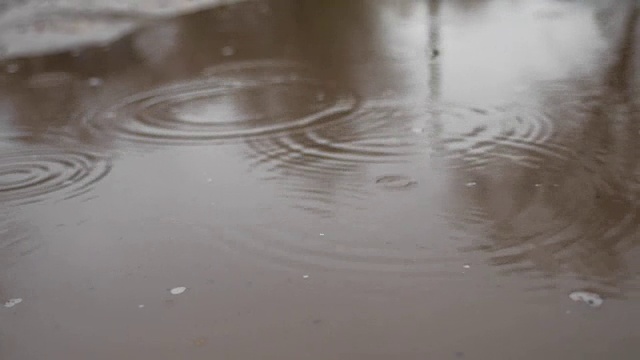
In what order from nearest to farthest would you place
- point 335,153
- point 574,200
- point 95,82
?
1. point 574,200
2. point 335,153
3. point 95,82

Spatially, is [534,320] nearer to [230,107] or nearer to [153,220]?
[153,220]

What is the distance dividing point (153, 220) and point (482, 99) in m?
2.03

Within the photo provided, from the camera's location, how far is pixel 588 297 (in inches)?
87.8

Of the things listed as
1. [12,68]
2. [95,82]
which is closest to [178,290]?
[95,82]

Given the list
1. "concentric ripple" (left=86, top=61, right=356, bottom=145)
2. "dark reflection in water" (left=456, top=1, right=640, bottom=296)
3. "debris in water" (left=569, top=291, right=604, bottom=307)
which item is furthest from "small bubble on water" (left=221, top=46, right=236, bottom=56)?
"debris in water" (left=569, top=291, right=604, bottom=307)

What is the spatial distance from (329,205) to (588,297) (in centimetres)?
108

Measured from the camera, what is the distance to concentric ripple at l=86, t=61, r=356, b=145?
388cm

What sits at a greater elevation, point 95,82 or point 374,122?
point 95,82

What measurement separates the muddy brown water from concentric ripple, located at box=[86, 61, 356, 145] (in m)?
0.02

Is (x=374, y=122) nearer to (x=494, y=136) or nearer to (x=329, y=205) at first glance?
(x=494, y=136)

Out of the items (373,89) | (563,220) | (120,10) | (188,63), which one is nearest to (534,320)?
(563,220)

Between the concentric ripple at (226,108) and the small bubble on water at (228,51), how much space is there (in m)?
0.68

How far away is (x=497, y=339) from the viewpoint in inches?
81.7

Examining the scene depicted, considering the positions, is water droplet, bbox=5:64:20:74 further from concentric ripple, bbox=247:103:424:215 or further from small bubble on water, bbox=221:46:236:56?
concentric ripple, bbox=247:103:424:215
